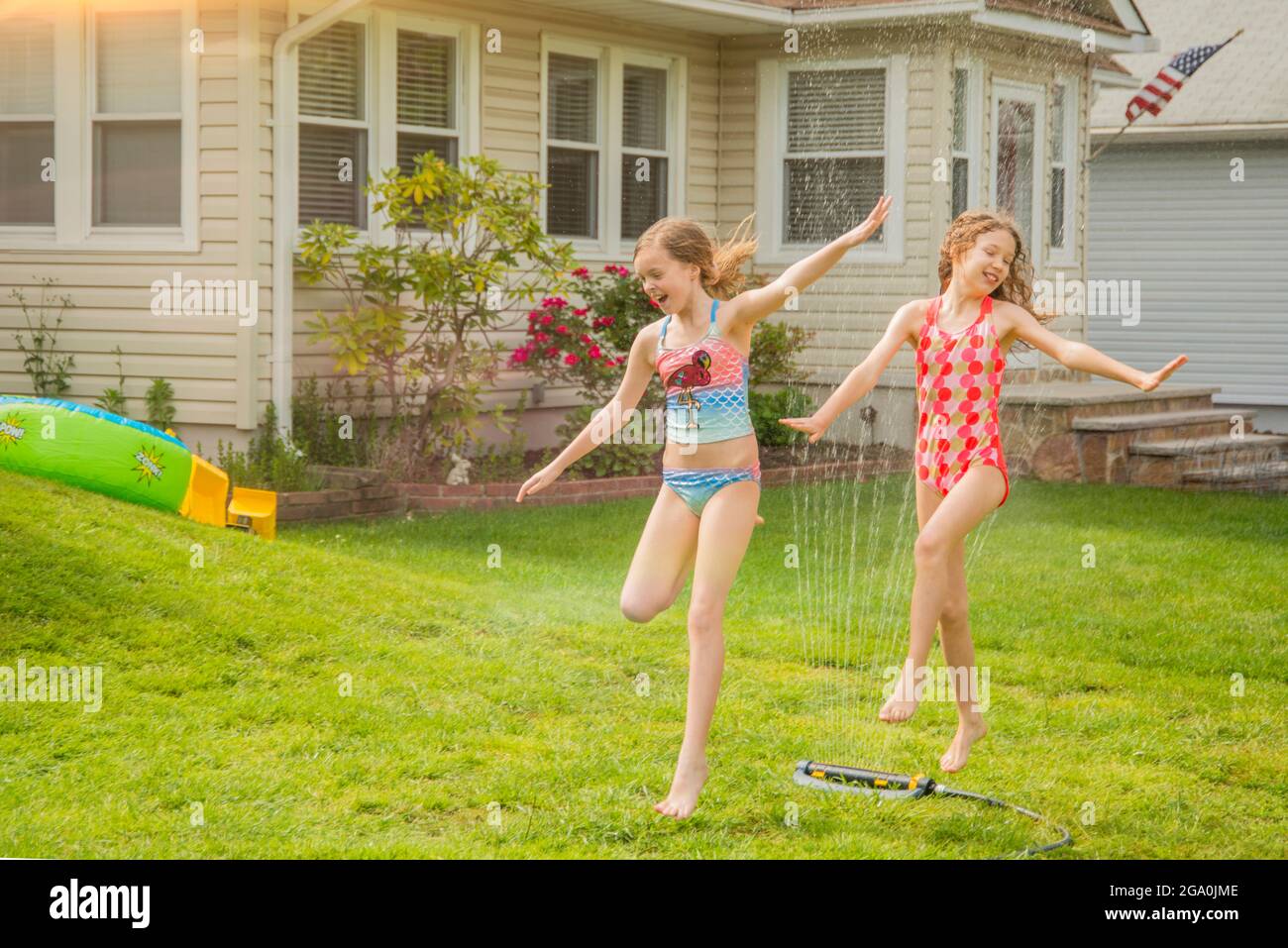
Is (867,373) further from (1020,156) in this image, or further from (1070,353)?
(1020,156)

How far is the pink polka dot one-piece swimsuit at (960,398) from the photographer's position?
5395mm

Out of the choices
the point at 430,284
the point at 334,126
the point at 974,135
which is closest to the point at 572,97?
the point at 334,126

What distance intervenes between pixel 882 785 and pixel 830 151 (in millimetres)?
11017

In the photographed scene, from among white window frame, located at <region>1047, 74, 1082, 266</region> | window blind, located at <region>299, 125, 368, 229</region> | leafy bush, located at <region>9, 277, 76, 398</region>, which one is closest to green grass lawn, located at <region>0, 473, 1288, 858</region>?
leafy bush, located at <region>9, 277, 76, 398</region>

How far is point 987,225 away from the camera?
5.50 meters

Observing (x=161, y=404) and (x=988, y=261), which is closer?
(x=988, y=261)

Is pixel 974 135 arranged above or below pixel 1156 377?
above

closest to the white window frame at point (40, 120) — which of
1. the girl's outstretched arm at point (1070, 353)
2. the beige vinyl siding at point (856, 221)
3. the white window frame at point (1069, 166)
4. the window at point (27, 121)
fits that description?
the window at point (27, 121)

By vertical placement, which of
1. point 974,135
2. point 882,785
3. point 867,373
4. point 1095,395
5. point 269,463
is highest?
point 974,135

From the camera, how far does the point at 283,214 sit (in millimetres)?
11719
